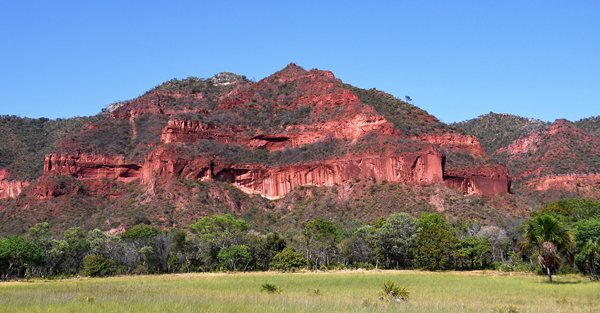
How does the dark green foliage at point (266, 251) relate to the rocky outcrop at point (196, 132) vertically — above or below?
below

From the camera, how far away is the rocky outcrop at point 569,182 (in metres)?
147

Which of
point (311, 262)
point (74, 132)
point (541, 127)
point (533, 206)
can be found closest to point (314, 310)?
point (311, 262)

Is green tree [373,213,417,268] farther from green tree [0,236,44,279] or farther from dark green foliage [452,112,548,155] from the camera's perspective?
dark green foliage [452,112,548,155]

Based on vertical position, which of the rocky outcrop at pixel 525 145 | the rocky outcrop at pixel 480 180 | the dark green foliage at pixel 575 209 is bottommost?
the dark green foliage at pixel 575 209

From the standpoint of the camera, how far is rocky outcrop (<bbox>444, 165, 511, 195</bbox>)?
422 feet

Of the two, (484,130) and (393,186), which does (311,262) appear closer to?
(393,186)

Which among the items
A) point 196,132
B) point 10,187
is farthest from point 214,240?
point 10,187

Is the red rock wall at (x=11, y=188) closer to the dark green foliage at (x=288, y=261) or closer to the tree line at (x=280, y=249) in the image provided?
the tree line at (x=280, y=249)

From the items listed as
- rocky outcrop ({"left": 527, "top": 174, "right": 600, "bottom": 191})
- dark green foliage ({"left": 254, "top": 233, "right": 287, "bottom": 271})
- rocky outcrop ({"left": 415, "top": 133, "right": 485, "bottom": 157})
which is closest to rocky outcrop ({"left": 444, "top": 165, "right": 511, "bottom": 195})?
A: rocky outcrop ({"left": 415, "top": 133, "right": 485, "bottom": 157})

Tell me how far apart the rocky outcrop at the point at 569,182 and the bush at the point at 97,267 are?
4117 inches

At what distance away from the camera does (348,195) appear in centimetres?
12850

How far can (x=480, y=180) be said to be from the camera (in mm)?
131250

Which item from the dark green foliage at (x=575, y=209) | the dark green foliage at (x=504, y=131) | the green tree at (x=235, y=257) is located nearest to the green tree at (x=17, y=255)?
the green tree at (x=235, y=257)

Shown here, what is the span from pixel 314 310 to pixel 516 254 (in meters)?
65.6
